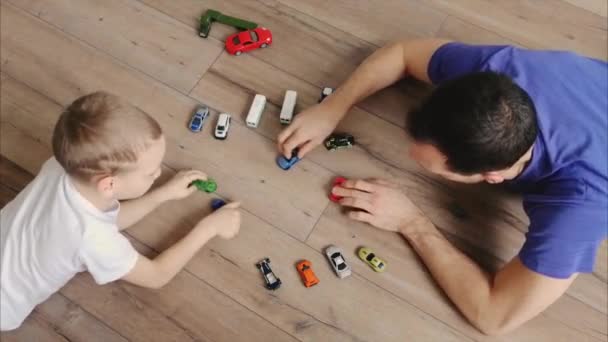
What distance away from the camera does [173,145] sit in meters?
1.55

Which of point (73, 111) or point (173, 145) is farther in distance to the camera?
point (173, 145)

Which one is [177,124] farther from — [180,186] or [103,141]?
[103,141]

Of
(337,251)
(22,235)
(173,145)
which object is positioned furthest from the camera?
Answer: (173,145)

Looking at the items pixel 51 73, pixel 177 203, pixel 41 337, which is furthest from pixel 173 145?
pixel 41 337

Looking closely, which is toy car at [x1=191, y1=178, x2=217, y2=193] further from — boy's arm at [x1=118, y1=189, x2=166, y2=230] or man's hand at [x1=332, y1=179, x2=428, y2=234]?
man's hand at [x1=332, y1=179, x2=428, y2=234]

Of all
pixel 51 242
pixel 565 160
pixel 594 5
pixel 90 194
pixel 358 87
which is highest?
pixel 594 5

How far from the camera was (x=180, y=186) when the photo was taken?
145 centimetres

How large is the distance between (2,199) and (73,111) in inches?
24.4

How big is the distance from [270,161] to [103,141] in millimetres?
582

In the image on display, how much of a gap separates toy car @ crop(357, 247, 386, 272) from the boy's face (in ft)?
1.93

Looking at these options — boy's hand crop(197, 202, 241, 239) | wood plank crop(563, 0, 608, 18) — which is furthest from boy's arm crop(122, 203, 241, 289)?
wood plank crop(563, 0, 608, 18)

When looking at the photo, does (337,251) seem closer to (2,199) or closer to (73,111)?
(73,111)

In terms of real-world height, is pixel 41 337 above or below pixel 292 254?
below

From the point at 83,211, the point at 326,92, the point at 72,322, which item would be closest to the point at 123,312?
the point at 72,322
